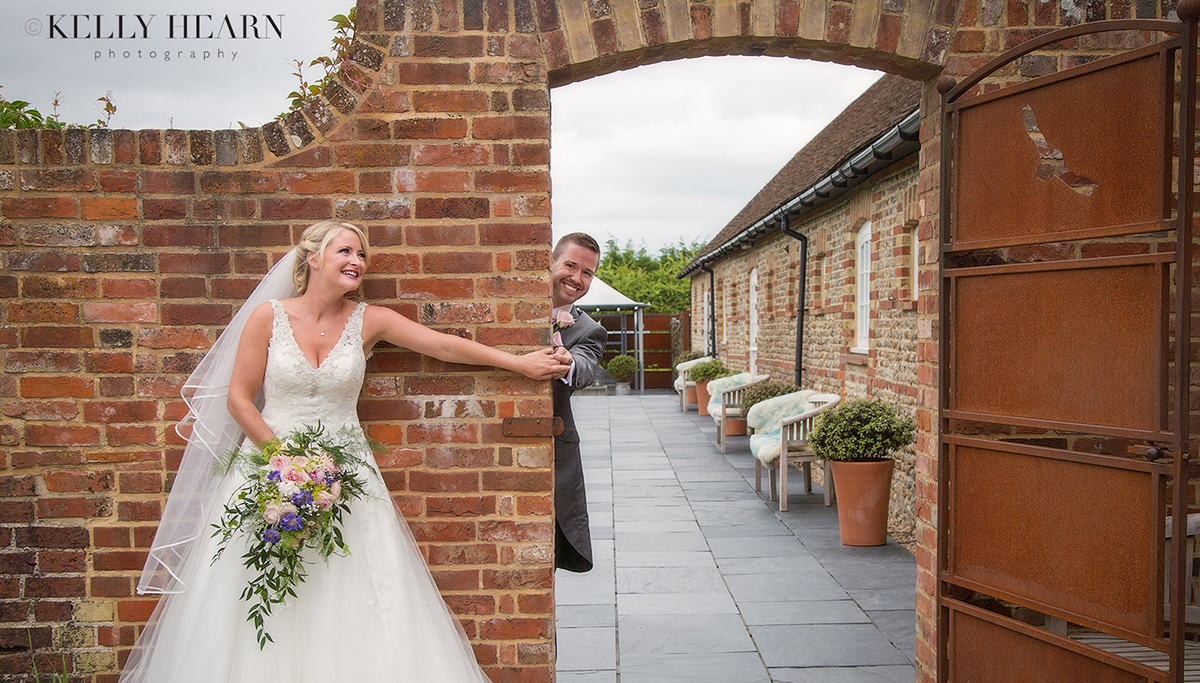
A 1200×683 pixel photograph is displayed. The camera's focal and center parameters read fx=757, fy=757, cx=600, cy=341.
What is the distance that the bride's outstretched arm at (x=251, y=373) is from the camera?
2.66m

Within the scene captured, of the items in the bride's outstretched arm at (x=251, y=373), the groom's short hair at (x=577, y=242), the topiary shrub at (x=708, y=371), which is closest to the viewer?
the bride's outstretched arm at (x=251, y=373)

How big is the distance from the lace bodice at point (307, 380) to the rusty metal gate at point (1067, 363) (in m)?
2.29

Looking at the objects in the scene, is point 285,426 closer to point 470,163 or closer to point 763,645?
point 470,163

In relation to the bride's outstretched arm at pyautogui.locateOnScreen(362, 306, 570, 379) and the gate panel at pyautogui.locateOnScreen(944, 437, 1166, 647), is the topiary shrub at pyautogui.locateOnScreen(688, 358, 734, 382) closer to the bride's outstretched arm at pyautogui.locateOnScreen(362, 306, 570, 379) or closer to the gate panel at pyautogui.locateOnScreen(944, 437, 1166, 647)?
the gate panel at pyautogui.locateOnScreen(944, 437, 1166, 647)

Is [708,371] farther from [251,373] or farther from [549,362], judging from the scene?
[251,373]

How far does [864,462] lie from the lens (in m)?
6.09

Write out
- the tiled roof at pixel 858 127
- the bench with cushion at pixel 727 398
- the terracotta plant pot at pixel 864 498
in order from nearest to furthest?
the terracotta plant pot at pixel 864 498 < the tiled roof at pixel 858 127 < the bench with cushion at pixel 727 398

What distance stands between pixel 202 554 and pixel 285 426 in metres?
0.55

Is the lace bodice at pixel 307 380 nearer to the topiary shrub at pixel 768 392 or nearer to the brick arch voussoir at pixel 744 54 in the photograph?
the brick arch voussoir at pixel 744 54

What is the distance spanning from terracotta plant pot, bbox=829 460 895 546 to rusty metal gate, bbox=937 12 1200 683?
9.75ft

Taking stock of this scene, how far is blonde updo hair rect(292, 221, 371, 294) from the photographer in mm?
2668

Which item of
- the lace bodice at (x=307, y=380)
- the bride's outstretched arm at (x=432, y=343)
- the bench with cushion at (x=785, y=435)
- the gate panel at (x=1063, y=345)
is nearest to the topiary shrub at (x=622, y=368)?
the bench with cushion at (x=785, y=435)

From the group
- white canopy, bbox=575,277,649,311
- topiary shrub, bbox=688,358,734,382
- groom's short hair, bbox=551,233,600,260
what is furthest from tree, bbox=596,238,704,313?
groom's short hair, bbox=551,233,600,260

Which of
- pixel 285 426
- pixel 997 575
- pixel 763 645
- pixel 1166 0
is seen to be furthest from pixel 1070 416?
pixel 285 426
